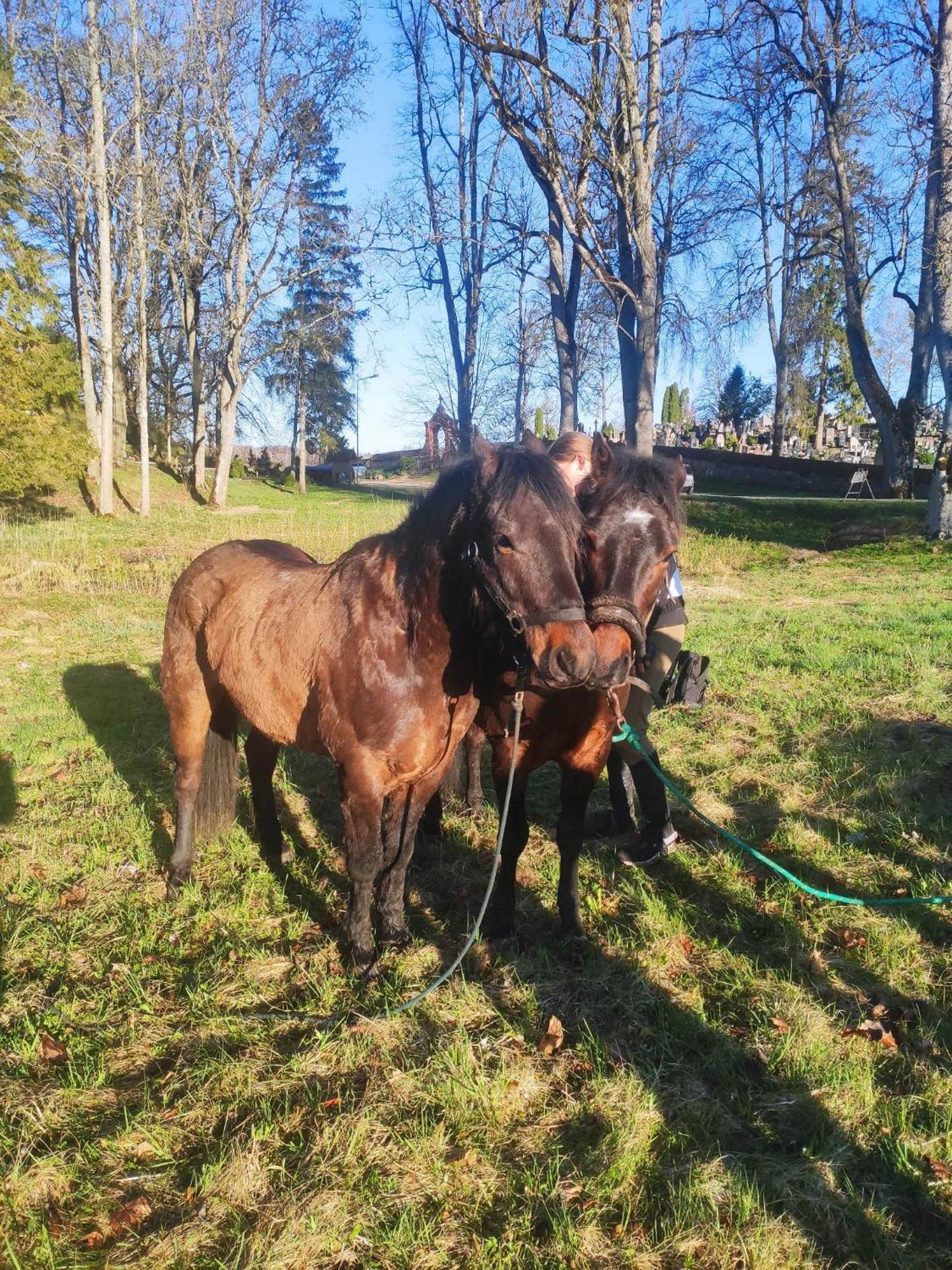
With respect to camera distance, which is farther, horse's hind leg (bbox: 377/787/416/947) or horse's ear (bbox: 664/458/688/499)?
horse's hind leg (bbox: 377/787/416/947)

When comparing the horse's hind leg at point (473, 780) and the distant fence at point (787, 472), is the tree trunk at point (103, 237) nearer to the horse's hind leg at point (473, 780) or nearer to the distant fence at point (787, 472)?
the distant fence at point (787, 472)

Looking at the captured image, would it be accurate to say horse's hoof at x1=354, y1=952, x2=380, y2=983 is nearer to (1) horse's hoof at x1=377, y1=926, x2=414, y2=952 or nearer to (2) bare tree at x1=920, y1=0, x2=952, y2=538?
(1) horse's hoof at x1=377, y1=926, x2=414, y2=952

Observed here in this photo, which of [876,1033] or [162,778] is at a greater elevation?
[162,778]

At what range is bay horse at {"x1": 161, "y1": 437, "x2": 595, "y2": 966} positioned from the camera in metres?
2.68

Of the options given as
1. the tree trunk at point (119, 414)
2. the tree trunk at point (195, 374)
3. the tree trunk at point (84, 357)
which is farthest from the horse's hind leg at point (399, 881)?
the tree trunk at point (119, 414)

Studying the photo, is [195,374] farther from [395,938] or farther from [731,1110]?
[731,1110]

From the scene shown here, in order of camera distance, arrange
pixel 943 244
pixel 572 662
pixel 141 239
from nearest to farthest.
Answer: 1. pixel 572 662
2. pixel 943 244
3. pixel 141 239

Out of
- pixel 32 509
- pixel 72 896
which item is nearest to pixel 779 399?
pixel 32 509

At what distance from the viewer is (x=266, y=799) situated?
430 cm

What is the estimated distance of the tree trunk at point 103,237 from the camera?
1889 cm

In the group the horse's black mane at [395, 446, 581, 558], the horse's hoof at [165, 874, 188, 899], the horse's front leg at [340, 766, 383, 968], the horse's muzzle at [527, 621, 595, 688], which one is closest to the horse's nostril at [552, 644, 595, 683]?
the horse's muzzle at [527, 621, 595, 688]

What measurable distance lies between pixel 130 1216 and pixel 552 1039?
1507 millimetres

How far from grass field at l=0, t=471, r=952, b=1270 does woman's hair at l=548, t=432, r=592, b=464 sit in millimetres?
2328

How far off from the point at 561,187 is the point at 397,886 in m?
15.5
